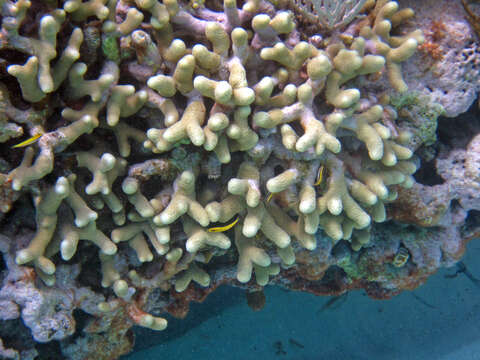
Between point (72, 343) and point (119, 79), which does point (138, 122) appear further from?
point (72, 343)

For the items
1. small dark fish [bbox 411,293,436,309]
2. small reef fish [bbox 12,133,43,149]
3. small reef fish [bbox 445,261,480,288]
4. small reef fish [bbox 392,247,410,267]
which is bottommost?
small dark fish [bbox 411,293,436,309]

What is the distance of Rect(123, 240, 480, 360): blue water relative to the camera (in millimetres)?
5340

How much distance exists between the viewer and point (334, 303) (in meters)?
5.68

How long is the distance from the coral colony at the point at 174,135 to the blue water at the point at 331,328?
7.65 feet

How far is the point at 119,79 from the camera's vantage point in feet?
8.68

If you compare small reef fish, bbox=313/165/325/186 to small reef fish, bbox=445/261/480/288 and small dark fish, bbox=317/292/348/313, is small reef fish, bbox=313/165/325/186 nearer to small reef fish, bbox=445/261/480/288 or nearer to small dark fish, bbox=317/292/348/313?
small dark fish, bbox=317/292/348/313

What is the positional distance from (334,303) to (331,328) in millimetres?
400

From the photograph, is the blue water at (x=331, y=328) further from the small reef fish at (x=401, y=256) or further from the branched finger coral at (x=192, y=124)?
the branched finger coral at (x=192, y=124)

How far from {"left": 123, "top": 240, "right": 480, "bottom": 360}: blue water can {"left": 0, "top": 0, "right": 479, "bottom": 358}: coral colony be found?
2.33 meters

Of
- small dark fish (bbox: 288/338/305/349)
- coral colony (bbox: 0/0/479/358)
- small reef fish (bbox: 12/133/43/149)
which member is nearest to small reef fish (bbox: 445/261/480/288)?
small dark fish (bbox: 288/338/305/349)

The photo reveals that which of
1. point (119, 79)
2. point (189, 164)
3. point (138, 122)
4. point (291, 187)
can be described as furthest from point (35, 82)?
point (291, 187)

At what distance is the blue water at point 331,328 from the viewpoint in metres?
5.34

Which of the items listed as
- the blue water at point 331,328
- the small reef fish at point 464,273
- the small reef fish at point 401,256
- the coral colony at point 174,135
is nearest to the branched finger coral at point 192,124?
the coral colony at point 174,135

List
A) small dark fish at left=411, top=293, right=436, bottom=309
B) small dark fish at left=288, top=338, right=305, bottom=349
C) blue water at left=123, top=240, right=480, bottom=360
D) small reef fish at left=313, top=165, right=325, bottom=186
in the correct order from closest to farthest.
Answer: small reef fish at left=313, top=165, right=325, bottom=186, blue water at left=123, top=240, right=480, bottom=360, small dark fish at left=288, top=338, right=305, bottom=349, small dark fish at left=411, top=293, right=436, bottom=309
